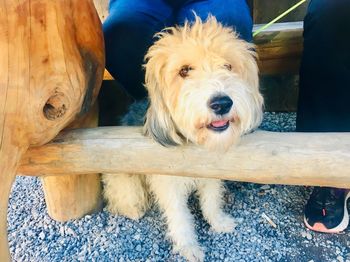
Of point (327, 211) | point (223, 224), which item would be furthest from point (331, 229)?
point (223, 224)

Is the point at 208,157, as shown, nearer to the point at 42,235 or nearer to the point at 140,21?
the point at 140,21

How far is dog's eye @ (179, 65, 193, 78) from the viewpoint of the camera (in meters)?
1.79

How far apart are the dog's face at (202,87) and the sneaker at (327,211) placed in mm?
803

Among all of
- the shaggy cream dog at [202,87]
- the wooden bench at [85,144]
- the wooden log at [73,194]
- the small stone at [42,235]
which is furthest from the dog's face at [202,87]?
the small stone at [42,235]

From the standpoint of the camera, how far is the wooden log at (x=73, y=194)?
236 cm

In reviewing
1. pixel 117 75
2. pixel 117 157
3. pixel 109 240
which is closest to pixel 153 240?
pixel 109 240

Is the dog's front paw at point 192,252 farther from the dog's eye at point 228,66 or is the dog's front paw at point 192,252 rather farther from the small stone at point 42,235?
the dog's eye at point 228,66

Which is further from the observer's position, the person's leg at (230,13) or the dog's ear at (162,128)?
the person's leg at (230,13)

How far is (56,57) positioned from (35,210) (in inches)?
49.2

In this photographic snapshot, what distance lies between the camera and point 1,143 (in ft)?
5.23

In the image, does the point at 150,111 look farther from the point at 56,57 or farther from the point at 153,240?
the point at 153,240

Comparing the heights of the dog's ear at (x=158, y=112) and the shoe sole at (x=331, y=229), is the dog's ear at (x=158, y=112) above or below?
above

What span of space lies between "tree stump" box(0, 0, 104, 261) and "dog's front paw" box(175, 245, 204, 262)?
0.88 m

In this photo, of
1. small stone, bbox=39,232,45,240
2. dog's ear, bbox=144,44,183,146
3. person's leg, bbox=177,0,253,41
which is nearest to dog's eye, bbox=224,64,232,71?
dog's ear, bbox=144,44,183,146
